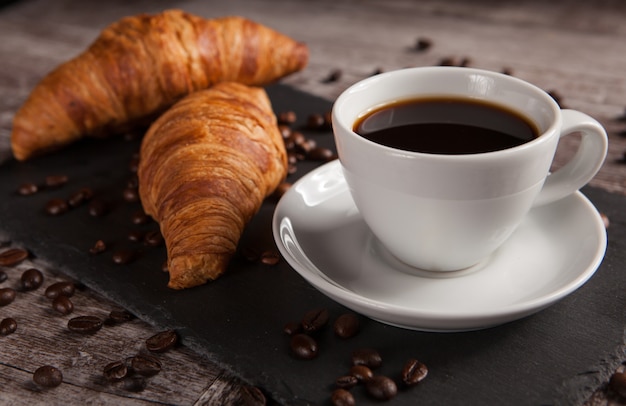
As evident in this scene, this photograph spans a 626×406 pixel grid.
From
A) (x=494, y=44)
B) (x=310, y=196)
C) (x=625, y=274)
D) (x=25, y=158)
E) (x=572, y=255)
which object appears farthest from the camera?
(x=494, y=44)

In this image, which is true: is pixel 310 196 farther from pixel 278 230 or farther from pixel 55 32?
pixel 55 32

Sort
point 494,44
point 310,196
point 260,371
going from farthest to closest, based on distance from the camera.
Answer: point 494,44
point 310,196
point 260,371

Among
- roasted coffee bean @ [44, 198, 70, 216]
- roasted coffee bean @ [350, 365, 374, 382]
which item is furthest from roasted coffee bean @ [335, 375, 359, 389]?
roasted coffee bean @ [44, 198, 70, 216]

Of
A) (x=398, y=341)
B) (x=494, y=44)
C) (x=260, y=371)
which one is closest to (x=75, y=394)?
(x=260, y=371)

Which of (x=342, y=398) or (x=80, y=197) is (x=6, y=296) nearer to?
(x=80, y=197)

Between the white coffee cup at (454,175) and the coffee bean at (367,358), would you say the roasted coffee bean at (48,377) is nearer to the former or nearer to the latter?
the coffee bean at (367,358)

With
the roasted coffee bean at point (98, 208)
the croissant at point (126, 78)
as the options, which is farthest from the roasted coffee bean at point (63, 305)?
the croissant at point (126, 78)
